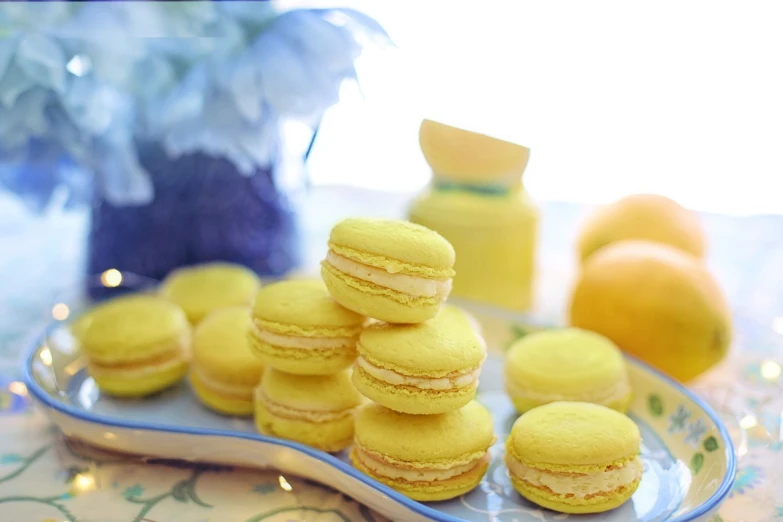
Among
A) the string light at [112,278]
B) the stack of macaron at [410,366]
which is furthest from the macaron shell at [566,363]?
the string light at [112,278]

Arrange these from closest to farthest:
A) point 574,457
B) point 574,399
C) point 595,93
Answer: point 574,457, point 574,399, point 595,93

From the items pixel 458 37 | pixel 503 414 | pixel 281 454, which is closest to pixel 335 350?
pixel 281 454

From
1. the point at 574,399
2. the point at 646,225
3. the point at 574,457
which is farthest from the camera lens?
the point at 646,225

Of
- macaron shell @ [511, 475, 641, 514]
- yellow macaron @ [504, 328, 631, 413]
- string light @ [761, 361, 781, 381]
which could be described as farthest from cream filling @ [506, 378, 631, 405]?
string light @ [761, 361, 781, 381]

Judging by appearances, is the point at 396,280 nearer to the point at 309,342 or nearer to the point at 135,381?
the point at 309,342

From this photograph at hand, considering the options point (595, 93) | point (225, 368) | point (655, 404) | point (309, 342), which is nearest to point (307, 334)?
point (309, 342)

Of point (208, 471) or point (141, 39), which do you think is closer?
point (208, 471)

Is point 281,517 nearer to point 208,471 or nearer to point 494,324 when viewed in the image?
point 208,471
